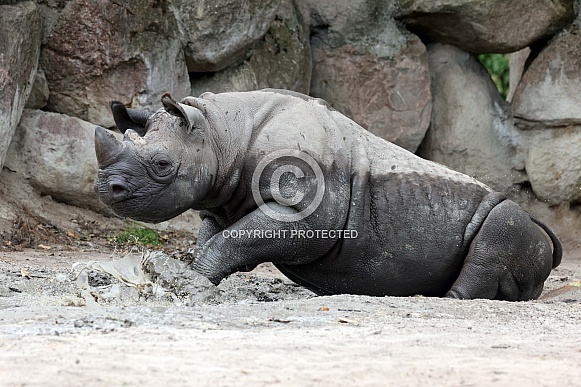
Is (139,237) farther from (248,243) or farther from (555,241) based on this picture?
(555,241)

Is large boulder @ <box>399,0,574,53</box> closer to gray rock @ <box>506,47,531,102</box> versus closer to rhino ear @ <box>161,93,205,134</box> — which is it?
gray rock @ <box>506,47,531,102</box>

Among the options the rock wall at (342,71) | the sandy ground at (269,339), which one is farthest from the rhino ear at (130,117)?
the rock wall at (342,71)

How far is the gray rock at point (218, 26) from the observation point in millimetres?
9938

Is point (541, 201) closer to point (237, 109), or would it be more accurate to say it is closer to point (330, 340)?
point (237, 109)

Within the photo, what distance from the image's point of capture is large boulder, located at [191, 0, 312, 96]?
10.5 metres

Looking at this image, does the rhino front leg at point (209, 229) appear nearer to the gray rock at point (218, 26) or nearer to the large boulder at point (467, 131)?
the gray rock at point (218, 26)

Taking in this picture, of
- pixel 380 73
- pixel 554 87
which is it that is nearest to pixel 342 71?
pixel 380 73

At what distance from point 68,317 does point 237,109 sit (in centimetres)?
234

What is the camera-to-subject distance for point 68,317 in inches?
198

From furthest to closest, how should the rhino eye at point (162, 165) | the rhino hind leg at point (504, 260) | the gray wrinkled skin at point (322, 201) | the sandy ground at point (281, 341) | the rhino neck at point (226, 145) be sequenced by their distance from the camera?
the rhino hind leg at point (504, 260) < the rhino neck at point (226, 145) < the gray wrinkled skin at point (322, 201) < the rhino eye at point (162, 165) < the sandy ground at point (281, 341)

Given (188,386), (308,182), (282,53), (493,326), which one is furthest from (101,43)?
(188,386)

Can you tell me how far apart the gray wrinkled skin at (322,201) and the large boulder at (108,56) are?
2.84 meters

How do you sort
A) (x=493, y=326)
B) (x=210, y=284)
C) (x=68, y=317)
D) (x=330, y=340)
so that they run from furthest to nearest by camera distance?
1. (x=210, y=284)
2. (x=493, y=326)
3. (x=68, y=317)
4. (x=330, y=340)

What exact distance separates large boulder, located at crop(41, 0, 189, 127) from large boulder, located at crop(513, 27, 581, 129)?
371 centimetres
